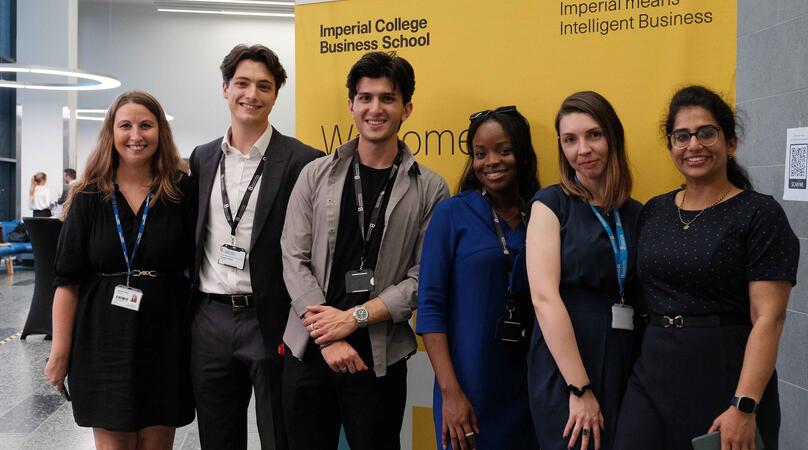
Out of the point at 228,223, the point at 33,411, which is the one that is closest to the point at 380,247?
the point at 228,223

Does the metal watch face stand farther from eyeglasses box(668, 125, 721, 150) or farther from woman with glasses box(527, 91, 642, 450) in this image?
eyeglasses box(668, 125, 721, 150)

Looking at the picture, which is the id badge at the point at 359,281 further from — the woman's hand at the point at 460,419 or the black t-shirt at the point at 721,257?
the black t-shirt at the point at 721,257

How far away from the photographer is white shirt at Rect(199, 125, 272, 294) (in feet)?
8.04

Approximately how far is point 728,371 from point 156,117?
6.90 ft

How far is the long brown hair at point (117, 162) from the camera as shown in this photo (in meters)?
2.50

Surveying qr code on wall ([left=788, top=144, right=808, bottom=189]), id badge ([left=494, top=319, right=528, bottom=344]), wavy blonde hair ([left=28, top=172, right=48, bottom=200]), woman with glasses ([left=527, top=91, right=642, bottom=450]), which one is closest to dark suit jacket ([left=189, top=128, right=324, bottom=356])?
id badge ([left=494, top=319, right=528, bottom=344])

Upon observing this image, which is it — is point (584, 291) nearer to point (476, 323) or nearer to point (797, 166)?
point (476, 323)

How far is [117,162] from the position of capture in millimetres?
2574

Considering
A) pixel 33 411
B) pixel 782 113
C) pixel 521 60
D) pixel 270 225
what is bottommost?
pixel 33 411

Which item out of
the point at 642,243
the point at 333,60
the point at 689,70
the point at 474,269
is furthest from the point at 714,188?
the point at 333,60

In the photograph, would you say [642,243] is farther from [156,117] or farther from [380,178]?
[156,117]

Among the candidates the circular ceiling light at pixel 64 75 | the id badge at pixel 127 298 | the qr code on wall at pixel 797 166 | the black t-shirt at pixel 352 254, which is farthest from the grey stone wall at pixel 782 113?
the circular ceiling light at pixel 64 75

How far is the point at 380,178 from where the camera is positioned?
2.31m

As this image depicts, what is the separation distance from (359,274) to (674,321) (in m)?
0.96
